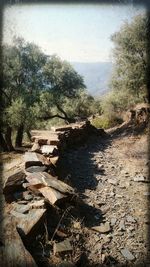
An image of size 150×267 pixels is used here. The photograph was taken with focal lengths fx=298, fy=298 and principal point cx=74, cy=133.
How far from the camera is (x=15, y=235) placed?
3.74m

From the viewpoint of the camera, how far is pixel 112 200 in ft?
19.6

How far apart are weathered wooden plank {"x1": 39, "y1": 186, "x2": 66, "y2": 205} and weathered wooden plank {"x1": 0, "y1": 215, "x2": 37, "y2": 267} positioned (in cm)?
104

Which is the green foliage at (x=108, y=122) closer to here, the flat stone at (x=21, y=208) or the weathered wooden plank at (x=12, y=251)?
the flat stone at (x=21, y=208)

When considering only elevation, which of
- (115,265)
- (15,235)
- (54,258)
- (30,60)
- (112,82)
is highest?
(30,60)

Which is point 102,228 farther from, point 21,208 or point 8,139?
point 8,139

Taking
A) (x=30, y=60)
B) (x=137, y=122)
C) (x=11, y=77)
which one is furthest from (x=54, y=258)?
(x=30, y=60)

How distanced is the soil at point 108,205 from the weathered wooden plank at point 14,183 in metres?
1.04

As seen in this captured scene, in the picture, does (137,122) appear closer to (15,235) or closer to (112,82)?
(112,82)

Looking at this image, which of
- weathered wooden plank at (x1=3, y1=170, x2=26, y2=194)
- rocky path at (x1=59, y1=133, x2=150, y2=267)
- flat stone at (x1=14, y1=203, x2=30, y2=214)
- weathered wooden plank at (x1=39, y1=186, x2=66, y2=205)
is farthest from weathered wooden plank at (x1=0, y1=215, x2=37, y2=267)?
weathered wooden plank at (x1=3, y1=170, x2=26, y2=194)

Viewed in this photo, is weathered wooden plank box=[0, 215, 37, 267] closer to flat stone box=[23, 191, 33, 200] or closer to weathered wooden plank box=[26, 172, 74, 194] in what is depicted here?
flat stone box=[23, 191, 33, 200]

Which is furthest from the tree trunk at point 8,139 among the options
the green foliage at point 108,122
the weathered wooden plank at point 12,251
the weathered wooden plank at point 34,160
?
the weathered wooden plank at point 12,251

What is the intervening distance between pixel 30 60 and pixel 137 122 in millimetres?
6637

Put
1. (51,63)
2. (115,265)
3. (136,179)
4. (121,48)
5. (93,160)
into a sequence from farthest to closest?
(51,63)
(121,48)
(93,160)
(136,179)
(115,265)

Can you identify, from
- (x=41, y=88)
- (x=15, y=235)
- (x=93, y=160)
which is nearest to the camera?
(x=15, y=235)
